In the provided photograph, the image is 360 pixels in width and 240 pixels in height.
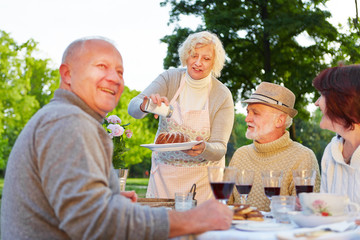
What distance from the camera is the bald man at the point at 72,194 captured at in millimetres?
1636

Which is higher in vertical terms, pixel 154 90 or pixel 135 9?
pixel 135 9

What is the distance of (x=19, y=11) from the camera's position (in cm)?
2816

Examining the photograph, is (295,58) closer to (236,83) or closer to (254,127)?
(236,83)

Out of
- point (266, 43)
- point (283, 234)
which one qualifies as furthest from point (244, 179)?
point (266, 43)

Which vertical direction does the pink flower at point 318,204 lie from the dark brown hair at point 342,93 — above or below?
below

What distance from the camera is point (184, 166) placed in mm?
4422

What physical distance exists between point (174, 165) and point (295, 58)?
14.9m

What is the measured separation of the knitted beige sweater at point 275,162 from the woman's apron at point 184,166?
554 millimetres

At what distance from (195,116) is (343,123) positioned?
→ 6.13 ft

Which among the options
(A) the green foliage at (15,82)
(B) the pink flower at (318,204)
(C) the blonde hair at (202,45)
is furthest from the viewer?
(A) the green foliage at (15,82)

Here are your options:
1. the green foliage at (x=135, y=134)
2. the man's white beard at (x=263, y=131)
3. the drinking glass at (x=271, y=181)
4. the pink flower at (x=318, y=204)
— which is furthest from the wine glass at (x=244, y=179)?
the green foliage at (x=135, y=134)

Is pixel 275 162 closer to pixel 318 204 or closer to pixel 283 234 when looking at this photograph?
pixel 318 204

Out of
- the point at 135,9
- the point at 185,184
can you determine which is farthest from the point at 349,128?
the point at 135,9

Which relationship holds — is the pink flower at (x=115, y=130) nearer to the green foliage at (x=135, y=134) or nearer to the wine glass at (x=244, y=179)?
the wine glass at (x=244, y=179)
